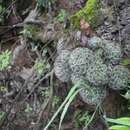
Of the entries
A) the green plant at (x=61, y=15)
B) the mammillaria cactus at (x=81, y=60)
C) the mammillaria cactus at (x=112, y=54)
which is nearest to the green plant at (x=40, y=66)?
the green plant at (x=61, y=15)

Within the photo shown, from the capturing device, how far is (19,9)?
352 centimetres

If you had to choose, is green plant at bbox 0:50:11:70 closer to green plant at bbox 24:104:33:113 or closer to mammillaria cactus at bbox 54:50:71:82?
green plant at bbox 24:104:33:113

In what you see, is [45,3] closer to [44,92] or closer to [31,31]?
[31,31]

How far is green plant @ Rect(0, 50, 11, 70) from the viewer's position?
3.27m

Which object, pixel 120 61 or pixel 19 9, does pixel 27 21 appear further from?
pixel 120 61

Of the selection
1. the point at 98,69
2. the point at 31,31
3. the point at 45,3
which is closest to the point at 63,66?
the point at 98,69

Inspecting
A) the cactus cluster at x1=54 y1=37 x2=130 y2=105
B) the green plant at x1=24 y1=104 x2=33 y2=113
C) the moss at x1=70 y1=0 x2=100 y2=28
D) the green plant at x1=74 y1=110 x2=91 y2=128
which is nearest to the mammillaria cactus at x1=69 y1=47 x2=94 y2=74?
the cactus cluster at x1=54 y1=37 x2=130 y2=105

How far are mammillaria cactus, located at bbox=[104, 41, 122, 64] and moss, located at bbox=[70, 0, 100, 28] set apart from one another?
29cm

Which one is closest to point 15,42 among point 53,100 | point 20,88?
point 20,88

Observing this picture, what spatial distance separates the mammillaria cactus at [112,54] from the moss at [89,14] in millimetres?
288

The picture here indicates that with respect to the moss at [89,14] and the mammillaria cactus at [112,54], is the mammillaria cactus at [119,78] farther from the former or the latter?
the moss at [89,14]

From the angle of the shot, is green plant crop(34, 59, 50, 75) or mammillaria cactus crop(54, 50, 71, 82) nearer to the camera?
mammillaria cactus crop(54, 50, 71, 82)

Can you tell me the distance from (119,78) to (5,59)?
1.25 meters

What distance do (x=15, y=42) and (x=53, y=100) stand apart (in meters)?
0.79
